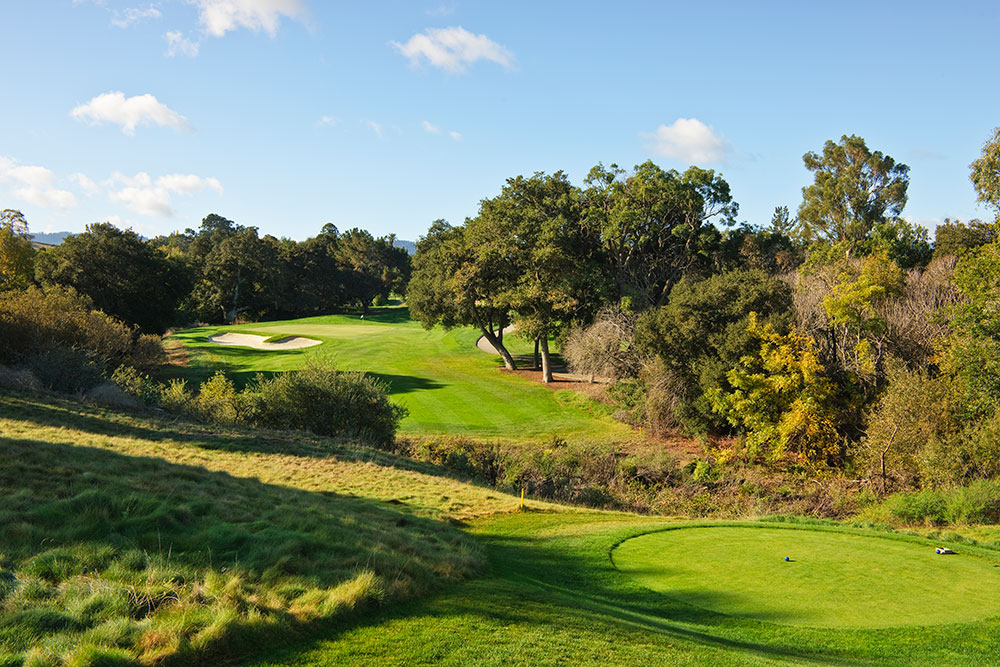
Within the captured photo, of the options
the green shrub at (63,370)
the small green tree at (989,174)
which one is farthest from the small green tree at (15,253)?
the small green tree at (989,174)

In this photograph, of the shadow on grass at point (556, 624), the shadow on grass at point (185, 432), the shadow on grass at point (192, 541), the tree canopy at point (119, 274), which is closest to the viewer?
the shadow on grass at point (556, 624)

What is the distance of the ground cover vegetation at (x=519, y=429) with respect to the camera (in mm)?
5820

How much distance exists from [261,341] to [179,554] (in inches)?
1925

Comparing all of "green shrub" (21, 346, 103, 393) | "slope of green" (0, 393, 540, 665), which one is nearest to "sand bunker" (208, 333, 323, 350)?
"green shrub" (21, 346, 103, 393)

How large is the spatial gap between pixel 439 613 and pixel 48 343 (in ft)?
93.3

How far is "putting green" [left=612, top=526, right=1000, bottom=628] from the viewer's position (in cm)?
746

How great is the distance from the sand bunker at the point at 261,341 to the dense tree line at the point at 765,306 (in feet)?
41.1

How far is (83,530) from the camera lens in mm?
6527

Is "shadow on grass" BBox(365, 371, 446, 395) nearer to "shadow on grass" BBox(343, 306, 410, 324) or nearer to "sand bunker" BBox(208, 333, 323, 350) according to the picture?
"sand bunker" BBox(208, 333, 323, 350)

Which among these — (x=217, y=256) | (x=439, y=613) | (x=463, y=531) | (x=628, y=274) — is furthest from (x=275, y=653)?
(x=217, y=256)

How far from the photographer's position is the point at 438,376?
1547 inches

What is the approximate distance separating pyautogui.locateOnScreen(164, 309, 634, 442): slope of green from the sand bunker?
3.22 ft

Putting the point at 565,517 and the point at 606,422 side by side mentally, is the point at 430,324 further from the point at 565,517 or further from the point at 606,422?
the point at 565,517

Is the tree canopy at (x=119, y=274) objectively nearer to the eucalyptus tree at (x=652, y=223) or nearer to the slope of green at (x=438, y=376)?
the slope of green at (x=438, y=376)
